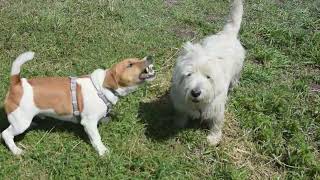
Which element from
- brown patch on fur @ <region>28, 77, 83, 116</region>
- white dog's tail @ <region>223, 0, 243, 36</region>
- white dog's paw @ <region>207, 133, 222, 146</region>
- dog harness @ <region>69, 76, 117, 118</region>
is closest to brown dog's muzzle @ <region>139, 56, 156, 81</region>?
dog harness @ <region>69, 76, 117, 118</region>

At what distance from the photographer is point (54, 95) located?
4.39m

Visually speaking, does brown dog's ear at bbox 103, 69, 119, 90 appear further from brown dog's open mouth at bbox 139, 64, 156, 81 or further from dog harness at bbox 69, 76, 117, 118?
brown dog's open mouth at bbox 139, 64, 156, 81

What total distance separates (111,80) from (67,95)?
0.40 meters

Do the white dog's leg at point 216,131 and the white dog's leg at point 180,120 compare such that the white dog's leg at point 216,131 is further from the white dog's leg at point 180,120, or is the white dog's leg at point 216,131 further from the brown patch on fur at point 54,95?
the brown patch on fur at point 54,95

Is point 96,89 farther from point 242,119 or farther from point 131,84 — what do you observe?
→ point 242,119

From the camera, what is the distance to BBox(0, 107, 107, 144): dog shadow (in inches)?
189

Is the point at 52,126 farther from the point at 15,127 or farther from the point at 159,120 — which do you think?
the point at 159,120

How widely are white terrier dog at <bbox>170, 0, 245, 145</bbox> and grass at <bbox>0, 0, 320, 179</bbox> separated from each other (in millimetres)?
239

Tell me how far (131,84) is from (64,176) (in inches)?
38.4

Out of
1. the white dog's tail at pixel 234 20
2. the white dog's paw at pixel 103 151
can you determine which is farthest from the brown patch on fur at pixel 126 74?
the white dog's tail at pixel 234 20

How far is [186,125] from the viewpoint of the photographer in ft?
16.9

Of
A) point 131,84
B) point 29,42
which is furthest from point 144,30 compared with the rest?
point 131,84

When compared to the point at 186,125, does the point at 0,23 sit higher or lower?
higher

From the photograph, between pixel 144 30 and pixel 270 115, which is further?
pixel 144 30
